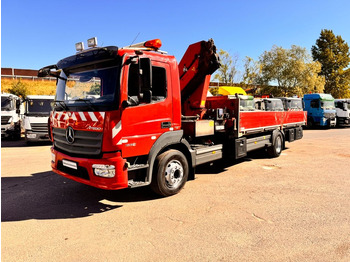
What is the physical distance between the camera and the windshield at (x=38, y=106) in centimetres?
1173

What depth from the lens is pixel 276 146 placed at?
335 inches

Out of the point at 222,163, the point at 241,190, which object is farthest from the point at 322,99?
the point at 241,190

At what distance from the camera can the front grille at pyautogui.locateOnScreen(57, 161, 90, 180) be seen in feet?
13.5

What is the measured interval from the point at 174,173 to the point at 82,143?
180 centimetres

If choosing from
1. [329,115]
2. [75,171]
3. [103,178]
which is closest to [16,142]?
[75,171]

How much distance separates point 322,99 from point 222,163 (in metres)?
16.0

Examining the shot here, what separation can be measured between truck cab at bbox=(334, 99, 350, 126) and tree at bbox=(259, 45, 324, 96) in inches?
357

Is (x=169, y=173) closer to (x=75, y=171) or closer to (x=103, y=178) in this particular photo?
(x=103, y=178)

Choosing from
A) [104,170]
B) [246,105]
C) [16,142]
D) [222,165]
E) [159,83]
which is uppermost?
[159,83]

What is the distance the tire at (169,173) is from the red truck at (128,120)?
2cm

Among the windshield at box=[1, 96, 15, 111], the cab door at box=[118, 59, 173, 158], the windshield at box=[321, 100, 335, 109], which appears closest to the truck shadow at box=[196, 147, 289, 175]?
the cab door at box=[118, 59, 173, 158]

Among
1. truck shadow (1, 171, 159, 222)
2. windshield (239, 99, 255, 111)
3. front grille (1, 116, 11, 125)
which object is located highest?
windshield (239, 99, 255, 111)

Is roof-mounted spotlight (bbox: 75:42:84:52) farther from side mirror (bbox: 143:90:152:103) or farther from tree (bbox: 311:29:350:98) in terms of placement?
tree (bbox: 311:29:350:98)

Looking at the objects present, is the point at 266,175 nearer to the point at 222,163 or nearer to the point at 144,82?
the point at 222,163
